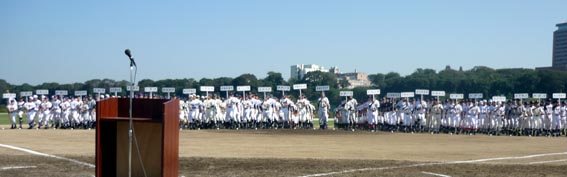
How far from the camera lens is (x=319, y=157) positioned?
20.5 metres

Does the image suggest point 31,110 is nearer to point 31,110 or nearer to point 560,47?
point 31,110

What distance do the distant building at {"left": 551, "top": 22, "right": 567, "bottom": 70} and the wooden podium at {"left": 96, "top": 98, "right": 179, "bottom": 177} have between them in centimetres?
7872

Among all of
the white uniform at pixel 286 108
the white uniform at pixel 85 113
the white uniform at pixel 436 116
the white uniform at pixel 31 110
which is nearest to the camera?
the white uniform at pixel 436 116

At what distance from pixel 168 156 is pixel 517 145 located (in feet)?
64.9

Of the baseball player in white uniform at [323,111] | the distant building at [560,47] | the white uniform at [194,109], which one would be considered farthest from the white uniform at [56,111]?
the distant building at [560,47]

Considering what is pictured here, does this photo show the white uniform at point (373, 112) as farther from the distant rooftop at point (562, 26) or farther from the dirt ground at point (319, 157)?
the distant rooftop at point (562, 26)

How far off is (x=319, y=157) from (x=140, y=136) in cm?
953

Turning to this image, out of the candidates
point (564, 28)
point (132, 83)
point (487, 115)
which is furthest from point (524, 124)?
point (564, 28)

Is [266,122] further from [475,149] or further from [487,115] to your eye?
[475,149]

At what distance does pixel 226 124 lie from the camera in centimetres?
3962

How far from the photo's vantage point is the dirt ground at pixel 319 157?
16.6 meters

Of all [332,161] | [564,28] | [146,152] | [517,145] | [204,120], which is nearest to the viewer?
[146,152]

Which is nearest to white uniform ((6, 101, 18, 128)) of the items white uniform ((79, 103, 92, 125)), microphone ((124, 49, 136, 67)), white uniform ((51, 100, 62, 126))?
white uniform ((51, 100, 62, 126))

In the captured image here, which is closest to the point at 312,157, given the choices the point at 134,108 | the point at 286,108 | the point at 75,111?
the point at 134,108
